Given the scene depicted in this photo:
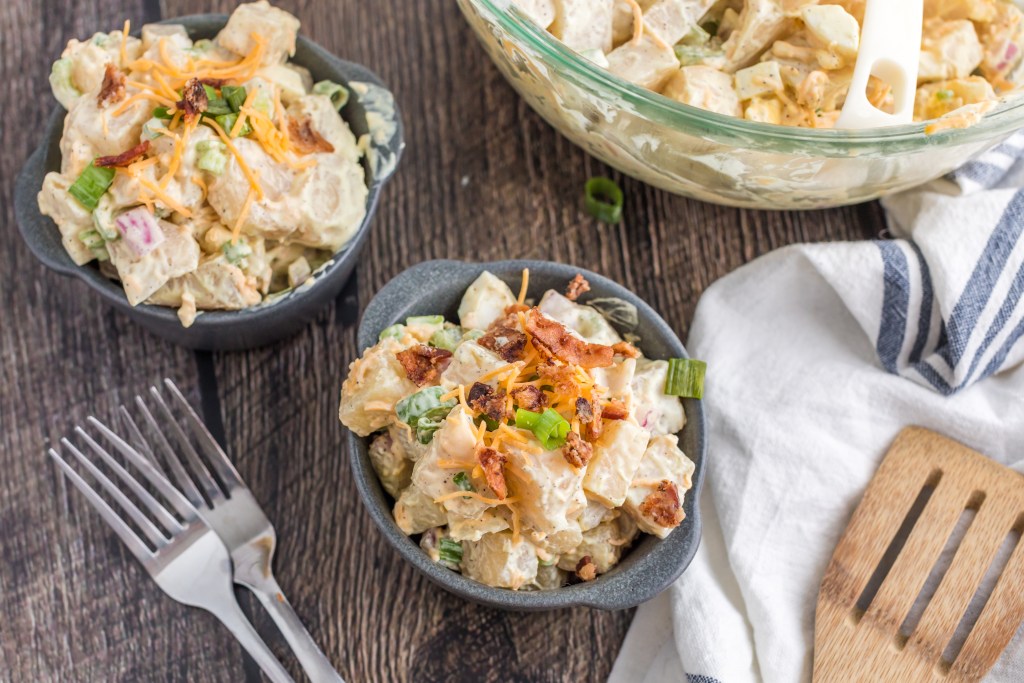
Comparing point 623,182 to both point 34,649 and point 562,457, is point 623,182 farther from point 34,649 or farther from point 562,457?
point 34,649

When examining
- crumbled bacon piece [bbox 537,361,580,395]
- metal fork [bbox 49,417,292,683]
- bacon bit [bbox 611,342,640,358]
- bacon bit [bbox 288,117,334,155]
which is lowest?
metal fork [bbox 49,417,292,683]

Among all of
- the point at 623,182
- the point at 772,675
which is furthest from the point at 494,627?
the point at 623,182

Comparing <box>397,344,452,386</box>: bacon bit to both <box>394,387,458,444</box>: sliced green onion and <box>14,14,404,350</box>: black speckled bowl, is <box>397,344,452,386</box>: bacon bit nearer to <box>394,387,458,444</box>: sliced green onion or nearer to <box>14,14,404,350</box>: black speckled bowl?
<box>394,387,458,444</box>: sliced green onion

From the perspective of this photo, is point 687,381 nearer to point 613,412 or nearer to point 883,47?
point 613,412

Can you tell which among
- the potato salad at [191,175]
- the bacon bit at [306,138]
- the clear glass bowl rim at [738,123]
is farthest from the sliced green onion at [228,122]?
the clear glass bowl rim at [738,123]

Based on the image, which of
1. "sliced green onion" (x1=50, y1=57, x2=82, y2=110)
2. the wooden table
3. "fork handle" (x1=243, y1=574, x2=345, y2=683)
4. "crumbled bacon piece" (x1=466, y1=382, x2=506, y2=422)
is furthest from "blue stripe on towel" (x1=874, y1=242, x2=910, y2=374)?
"sliced green onion" (x1=50, y1=57, x2=82, y2=110)

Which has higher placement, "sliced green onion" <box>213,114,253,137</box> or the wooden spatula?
"sliced green onion" <box>213,114,253,137</box>
